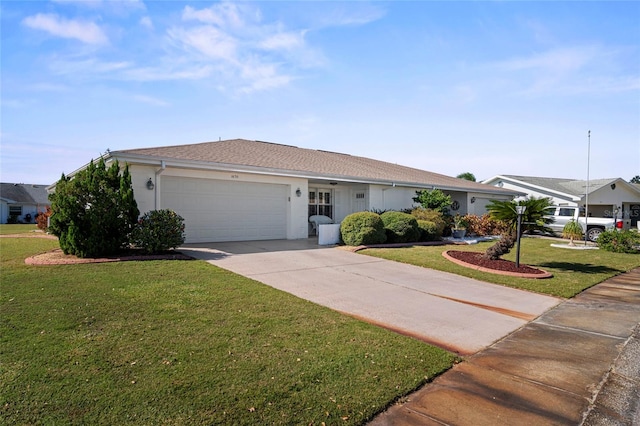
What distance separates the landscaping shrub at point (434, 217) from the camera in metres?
16.1

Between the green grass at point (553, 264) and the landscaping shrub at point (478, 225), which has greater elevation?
the landscaping shrub at point (478, 225)

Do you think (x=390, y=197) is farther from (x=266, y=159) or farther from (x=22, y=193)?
(x=22, y=193)

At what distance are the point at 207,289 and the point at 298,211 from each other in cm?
886

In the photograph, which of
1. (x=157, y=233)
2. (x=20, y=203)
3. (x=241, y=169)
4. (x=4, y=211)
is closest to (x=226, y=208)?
(x=241, y=169)

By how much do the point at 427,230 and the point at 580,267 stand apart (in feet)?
18.6

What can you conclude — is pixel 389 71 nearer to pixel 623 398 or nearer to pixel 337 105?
pixel 337 105

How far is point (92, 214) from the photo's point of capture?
30.3ft

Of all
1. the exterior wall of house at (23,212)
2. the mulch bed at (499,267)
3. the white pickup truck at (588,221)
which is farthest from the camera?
the exterior wall of house at (23,212)

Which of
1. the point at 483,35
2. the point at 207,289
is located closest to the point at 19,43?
the point at 207,289

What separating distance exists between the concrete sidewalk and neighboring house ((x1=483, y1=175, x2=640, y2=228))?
23.0 meters

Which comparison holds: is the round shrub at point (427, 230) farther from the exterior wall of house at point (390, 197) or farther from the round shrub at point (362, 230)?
the exterior wall of house at point (390, 197)

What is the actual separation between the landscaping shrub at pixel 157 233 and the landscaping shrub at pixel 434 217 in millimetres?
10691

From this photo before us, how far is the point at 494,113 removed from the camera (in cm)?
1445

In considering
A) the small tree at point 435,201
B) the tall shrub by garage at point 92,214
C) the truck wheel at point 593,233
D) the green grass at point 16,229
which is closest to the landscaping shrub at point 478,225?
the small tree at point 435,201
